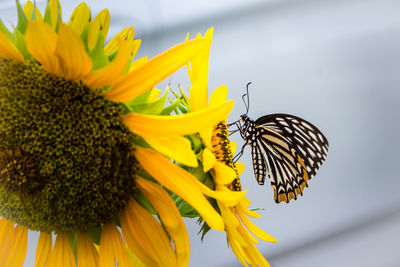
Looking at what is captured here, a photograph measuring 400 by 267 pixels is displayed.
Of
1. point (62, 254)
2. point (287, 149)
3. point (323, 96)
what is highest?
point (323, 96)

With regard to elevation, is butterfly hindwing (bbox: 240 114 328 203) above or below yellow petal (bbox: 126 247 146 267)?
above

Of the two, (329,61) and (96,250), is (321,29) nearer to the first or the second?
(329,61)

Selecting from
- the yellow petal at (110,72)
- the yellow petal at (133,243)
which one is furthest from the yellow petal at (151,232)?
the yellow petal at (110,72)

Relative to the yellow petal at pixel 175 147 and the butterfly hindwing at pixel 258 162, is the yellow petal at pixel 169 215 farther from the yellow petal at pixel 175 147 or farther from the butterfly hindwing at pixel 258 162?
the butterfly hindwing at pixel 258 162

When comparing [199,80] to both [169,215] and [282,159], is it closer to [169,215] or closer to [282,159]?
[169,215]

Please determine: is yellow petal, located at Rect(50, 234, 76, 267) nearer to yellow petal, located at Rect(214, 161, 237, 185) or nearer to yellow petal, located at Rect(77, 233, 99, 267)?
yellow petal, located at Rect(77, 233, 99, 267)

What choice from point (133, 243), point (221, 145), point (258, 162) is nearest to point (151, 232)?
point (133, 243)

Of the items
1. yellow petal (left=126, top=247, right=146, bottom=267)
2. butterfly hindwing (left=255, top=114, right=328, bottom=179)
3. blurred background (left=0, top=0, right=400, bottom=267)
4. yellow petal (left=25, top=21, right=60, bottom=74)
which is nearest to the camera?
yellow petal (left=25, top=21, right=60, bottom=74)

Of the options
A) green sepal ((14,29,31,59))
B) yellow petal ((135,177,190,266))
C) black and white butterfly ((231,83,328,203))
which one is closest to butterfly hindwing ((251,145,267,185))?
black and white butterfly ((231,83,328,203))

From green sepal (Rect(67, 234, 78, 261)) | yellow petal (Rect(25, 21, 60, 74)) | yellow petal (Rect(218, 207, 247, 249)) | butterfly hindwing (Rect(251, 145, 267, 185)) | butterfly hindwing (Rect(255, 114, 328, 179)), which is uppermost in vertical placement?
butterfly hindwing (Rect(255, 114, 328, 179))
